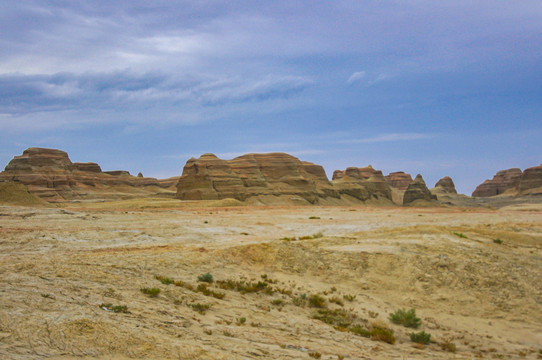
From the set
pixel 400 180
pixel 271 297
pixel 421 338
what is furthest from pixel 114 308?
pixel 400 180

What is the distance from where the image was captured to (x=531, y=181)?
160m

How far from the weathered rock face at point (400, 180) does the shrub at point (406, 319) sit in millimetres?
184261

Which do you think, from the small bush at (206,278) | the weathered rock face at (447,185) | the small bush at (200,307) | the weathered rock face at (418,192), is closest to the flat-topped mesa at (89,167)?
the weathered rock face at (418,192)

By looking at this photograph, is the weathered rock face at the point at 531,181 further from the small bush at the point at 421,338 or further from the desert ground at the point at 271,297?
the small bush at the point at 421,338

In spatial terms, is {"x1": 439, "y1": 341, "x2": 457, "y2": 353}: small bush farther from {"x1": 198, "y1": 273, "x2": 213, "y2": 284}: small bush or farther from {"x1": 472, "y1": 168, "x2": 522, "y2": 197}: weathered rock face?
{"x1": 472, "y1": 168, "x2": 522, "y2": 197}: weathered rock face

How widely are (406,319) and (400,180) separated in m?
189

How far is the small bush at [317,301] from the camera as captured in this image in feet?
38.1

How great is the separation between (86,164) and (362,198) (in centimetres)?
8967

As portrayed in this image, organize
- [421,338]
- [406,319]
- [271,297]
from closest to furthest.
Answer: [421,338] → [406,319] → [271,297]

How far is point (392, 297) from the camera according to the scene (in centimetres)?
1316

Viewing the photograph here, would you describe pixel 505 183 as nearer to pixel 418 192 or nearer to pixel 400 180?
pixel 400 180

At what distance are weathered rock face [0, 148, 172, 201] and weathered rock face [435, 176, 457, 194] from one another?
139 meters

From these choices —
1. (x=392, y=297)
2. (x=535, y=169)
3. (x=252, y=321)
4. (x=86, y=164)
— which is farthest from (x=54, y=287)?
(x=535, y=169)

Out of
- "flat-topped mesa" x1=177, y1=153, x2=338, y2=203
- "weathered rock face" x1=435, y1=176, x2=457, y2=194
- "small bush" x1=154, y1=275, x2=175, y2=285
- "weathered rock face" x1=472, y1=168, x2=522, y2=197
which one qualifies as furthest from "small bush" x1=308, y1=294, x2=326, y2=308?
"weathered rock face" x1=472, y1=168, x2=522, y2=197
